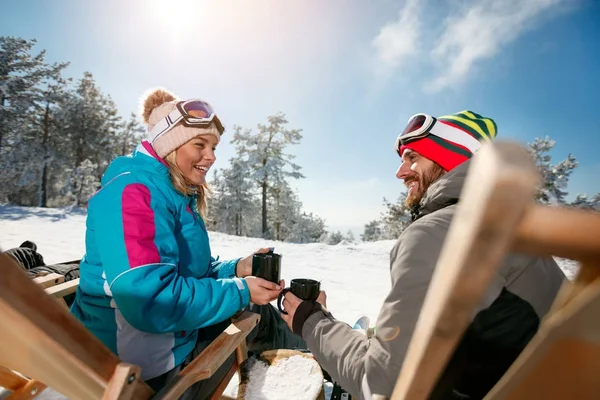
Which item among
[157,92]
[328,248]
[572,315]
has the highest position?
[157,92]

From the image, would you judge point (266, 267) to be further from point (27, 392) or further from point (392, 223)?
point (392, 223)

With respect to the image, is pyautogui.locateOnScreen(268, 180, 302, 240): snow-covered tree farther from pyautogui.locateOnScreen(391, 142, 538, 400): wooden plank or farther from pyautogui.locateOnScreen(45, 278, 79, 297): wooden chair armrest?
pyautogui.locateOnScreen(391, 142, 538, 400): wooden plank

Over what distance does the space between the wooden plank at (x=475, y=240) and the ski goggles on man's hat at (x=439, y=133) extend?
186cm

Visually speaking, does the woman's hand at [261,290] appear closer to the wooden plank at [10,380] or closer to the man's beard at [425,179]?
the man's beard at [425,179]

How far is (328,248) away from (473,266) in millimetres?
10166

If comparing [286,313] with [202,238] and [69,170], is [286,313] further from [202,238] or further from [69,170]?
[69,170]

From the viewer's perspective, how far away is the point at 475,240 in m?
0.31

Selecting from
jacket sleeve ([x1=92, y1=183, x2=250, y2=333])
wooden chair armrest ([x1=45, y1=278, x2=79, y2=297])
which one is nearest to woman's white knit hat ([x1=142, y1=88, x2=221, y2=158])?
jacket sleeve ([x1=92, y1=183, x2=250, y2=333])

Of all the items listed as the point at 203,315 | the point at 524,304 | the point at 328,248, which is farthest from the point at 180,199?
the point at 328,248

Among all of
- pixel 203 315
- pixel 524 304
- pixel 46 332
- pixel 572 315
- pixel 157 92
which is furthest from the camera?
pixel 157 92

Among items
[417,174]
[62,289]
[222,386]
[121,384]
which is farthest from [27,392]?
[417,174]

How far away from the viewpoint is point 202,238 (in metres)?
1.90

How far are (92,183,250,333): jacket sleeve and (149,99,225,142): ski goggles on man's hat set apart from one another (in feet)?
2.20

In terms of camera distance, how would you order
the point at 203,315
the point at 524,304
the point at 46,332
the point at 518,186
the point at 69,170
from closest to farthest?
the point at 518,186, the point at 46,332, the point at 524,304, the point at 203,315, the point at 69,170
